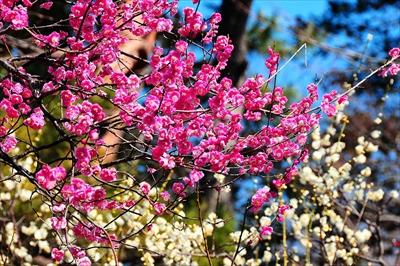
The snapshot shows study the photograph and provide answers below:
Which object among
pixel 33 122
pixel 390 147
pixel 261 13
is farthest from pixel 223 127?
pixel 390 147

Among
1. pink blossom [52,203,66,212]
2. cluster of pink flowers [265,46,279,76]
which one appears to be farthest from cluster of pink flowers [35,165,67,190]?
cluster of pink flowers [265,46,279,76]

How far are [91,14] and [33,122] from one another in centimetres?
42

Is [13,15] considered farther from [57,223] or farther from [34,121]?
[57,223]

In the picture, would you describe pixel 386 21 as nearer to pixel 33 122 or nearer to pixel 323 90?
pixel 323 90

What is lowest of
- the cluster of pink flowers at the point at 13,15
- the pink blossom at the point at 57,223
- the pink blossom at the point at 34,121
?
the pink blossom at the point at 57,223

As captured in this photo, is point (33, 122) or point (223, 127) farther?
point (223, 127)

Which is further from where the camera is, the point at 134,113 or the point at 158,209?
the point at 158,209

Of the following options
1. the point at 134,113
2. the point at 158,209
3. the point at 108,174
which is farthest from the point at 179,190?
the point at 134,113

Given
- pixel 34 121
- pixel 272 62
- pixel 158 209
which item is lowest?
pixel 158 209

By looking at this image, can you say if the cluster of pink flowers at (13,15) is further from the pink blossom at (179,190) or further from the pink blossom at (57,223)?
the pink blossom at (179,190)

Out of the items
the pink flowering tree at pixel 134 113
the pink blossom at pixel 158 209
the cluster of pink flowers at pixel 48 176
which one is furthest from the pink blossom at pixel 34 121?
the pink blossom at pixel 158 209

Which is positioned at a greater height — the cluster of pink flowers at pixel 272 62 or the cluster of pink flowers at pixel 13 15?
the cluster of pink flowers at pixel 272 62

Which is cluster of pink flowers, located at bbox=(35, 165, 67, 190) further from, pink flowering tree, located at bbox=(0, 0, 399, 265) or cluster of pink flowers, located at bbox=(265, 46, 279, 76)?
cluster of pink flowers, located at bbox=(265, 46, 279, 76)

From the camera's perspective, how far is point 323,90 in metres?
9.62
